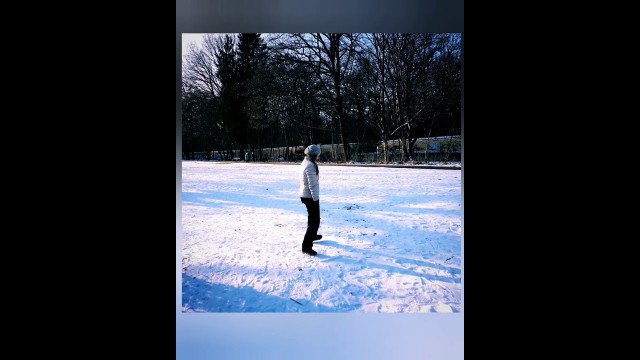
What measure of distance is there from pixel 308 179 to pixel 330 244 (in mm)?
1161

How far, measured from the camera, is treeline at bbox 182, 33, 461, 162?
566 centimetres

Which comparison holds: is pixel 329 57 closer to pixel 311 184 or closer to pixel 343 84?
pixel 343 84

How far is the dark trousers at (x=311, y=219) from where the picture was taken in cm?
418

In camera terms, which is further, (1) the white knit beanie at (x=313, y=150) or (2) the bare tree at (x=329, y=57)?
(2) the bare tree at (x=329, y=57)

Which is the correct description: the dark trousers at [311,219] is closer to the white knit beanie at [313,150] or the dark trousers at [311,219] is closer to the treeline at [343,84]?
the white knit beanie at [313,150]

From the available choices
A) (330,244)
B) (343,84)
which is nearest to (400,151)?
(343,84)

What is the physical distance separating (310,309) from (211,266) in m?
1.48

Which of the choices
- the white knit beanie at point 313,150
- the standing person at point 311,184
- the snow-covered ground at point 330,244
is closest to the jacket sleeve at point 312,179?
the standing person at point 311,184

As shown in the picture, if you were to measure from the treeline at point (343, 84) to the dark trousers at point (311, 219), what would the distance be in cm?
196

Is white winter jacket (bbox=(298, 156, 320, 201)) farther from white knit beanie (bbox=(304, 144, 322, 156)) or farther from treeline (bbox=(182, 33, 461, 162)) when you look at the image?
treeline (bbox=(182, 33, 461, 162))

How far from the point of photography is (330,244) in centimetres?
470
